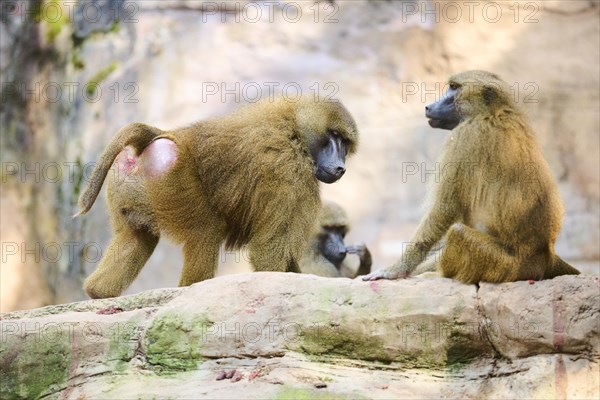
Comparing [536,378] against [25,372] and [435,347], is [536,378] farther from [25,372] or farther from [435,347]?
[25,372]

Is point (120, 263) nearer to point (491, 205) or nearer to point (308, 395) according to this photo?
point (308, 395)

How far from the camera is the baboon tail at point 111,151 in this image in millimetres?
5934

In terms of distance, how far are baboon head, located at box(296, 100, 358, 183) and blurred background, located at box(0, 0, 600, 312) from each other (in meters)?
3.70

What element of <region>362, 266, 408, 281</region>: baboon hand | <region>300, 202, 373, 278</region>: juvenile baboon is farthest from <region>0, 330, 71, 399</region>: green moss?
<region>300, 202, 373, 278</region>: juvenile baboon

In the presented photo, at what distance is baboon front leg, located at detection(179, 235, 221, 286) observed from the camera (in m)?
6.20

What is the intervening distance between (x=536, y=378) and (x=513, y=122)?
5.49 feet

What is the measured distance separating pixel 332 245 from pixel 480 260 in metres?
3.57

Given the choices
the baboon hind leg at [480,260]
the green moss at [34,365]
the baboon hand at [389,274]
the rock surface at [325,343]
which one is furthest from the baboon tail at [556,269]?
the green moss at [34,365]

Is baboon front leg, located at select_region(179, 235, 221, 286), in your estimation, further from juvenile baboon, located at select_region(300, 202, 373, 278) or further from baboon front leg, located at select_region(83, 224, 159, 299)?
juvenile baboon, located at select_region(300, 202, 373, 278)

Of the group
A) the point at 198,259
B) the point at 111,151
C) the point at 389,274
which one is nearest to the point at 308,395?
the point at 389,274

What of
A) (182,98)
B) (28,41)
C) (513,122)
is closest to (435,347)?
(513,122)

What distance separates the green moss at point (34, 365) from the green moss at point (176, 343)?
50 cm

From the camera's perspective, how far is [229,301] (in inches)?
204

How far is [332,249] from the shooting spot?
870cm
